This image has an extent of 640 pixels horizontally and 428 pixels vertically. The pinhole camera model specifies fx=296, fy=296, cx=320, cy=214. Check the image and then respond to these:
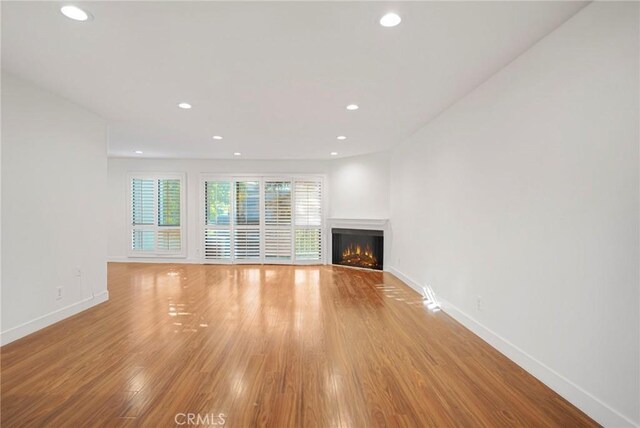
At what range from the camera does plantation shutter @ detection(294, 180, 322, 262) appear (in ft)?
23.9

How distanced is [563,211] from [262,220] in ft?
20.1

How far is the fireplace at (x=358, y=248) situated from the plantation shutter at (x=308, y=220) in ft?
1.38

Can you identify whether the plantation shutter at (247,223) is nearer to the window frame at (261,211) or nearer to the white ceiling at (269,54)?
the window frame at (261,211)

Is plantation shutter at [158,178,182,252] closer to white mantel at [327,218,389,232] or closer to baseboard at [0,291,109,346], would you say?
baseboard at [0,291,109,346]

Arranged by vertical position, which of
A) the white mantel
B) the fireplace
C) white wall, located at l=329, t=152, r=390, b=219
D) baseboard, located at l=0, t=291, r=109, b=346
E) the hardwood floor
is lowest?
the hardwood floor

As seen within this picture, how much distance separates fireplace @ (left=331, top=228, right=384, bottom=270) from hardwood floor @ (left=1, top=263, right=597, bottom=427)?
2.48m

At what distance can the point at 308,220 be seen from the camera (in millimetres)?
7289

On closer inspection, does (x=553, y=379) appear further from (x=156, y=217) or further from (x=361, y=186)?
(x=156, y=217)

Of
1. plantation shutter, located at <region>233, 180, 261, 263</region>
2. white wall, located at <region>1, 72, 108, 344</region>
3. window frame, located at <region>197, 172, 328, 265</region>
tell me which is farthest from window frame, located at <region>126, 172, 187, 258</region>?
white wall, located at <region>1, 72, 108, 344</region>

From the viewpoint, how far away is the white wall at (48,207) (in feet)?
9.21

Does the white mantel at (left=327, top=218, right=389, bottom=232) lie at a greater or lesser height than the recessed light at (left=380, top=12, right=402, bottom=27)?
lesser

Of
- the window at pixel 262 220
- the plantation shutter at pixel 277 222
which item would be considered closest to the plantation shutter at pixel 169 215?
the window at pixel 262 220

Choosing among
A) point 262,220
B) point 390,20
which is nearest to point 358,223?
point 262,220

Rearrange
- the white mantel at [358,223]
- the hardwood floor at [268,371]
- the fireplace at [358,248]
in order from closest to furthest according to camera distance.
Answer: the hardwood floor at [268,371]
the white mantel at [358,223]
the fireplace at [358,248]
